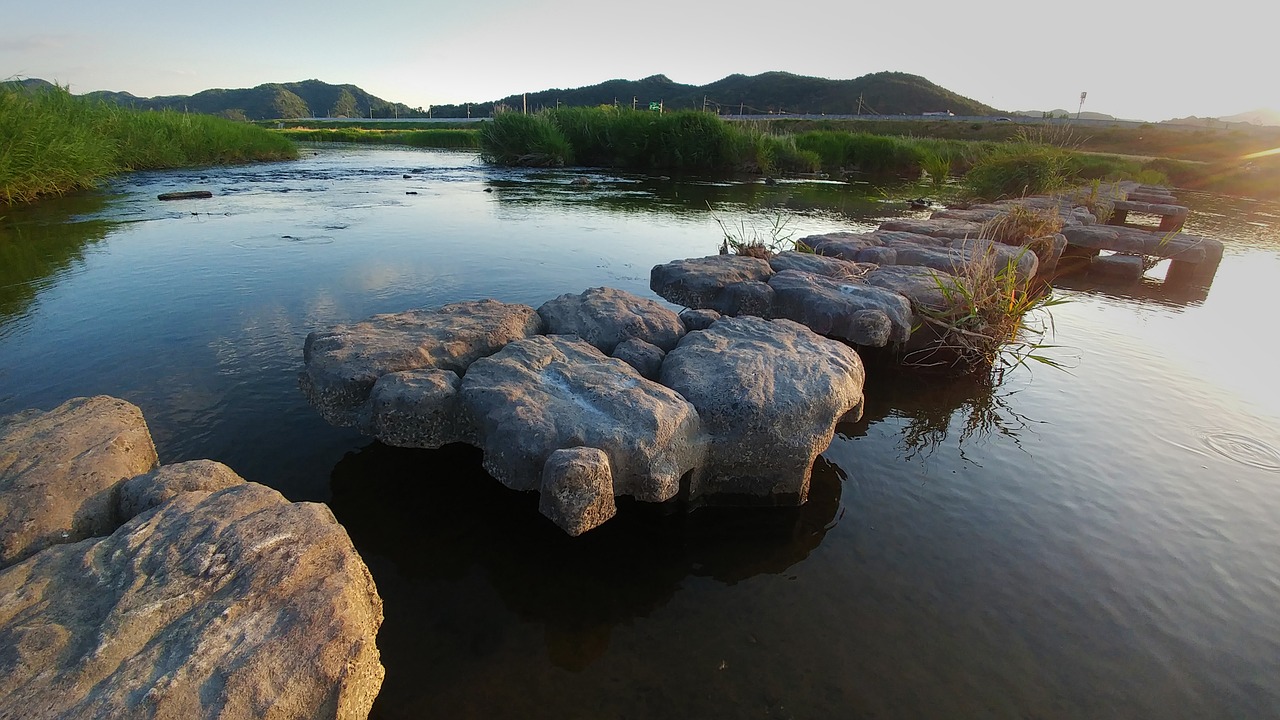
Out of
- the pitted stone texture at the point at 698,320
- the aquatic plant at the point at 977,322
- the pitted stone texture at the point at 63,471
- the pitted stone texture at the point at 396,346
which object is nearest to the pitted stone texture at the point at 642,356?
the pitted stone texture at the point at 698,320

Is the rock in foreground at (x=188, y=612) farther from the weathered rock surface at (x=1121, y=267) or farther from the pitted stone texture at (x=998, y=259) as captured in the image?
the weathered rock surface at (x=1121, y=267)

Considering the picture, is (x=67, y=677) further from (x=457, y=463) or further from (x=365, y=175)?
(x=365, y=175)

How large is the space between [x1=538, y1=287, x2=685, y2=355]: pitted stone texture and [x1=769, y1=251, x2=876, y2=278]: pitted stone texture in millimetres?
1871

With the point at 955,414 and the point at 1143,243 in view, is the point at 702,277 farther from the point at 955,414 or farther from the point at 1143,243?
the point at 1143,243

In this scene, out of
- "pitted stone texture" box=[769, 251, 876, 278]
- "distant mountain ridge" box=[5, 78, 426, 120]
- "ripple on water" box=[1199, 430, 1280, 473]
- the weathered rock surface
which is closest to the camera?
"ripple on water" box=[1199, 430, 1280, 473]

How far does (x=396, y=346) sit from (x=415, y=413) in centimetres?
59

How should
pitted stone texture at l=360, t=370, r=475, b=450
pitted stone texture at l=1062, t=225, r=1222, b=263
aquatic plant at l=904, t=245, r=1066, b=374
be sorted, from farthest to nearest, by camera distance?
pitted stone texture at l=1062, t=225, r=1222, b=263 < aquatic plant at l=904, t=245, r=1066, b=374 < pitted stone texture at l=360, t=370, r=475, b=450

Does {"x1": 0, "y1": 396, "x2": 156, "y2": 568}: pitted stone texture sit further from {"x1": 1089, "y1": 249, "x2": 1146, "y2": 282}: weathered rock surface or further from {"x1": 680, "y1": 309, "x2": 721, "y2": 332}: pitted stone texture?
{"x1": 1089, "y1": 249, "x2": 1146, "y2": 282}: weathered rock surface

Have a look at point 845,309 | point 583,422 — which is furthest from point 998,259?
point 583,422

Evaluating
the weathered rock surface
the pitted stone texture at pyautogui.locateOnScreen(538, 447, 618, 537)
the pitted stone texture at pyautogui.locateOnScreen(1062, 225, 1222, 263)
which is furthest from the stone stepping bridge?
the pitted stone texture at pyautogui.locateOnScreen(1062, 225, 1222, 263)

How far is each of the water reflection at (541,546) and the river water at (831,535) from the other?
1cm

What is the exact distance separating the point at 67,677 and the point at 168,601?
0.22 metres

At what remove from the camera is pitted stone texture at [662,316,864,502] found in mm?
2660

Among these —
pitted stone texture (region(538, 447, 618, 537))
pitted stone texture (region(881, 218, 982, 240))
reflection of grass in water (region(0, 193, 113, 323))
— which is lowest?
reflection of grass in water (region(0, 193, 113, 323))
